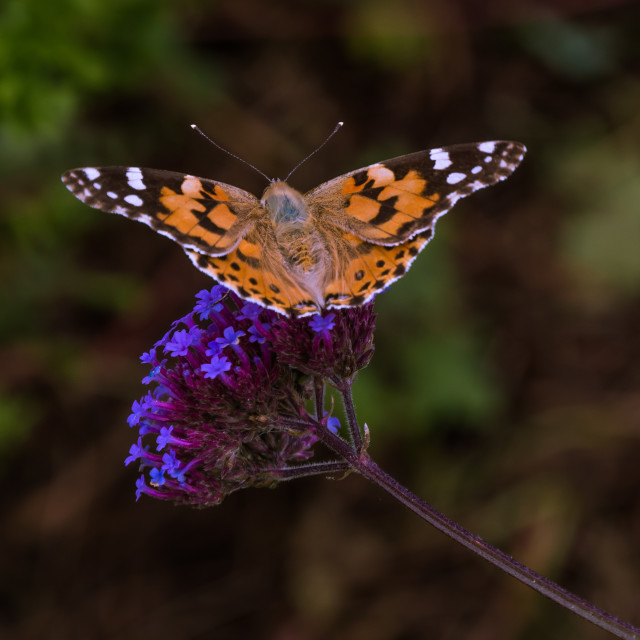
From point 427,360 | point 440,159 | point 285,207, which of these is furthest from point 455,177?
point 427,360

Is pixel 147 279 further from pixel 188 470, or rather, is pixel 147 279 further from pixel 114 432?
pixel 188 470

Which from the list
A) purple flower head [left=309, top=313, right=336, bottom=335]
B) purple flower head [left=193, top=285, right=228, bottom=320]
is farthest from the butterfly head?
purple flower head [left=309, top=313, right=336, bottom=335]

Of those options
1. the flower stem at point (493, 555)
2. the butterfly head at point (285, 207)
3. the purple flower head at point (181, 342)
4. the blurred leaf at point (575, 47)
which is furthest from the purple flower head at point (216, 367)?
the blurred leaf at point (575, 47)

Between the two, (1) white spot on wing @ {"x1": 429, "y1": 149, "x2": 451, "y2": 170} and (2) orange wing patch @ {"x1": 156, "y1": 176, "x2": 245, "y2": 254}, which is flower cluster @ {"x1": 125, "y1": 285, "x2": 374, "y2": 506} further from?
(1) white spot on wing @ {"x1": 429, "y1": 149, "x2": 451, "y2": 170}

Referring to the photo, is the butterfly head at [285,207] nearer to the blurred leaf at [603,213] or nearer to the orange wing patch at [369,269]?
the orange wing patch at [369,269]

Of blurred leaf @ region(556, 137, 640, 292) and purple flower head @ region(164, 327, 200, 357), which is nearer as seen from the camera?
purple flower head @ region(164, 327, 200, 357)

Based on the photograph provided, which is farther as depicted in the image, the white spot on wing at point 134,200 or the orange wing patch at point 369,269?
the white spot on wing at point 134,200
